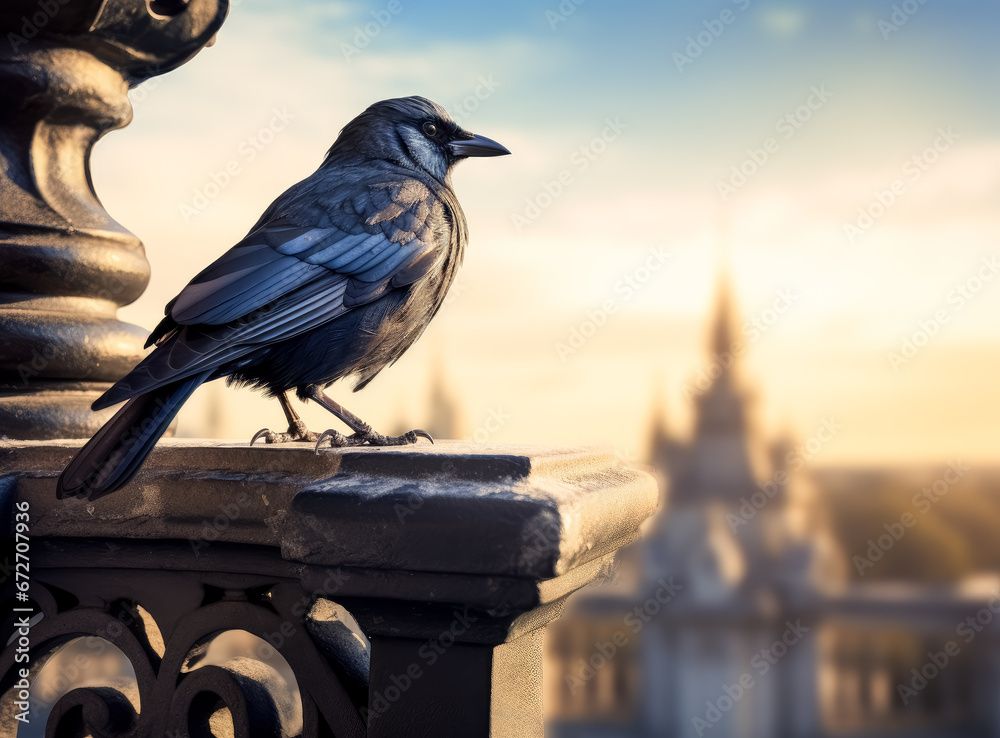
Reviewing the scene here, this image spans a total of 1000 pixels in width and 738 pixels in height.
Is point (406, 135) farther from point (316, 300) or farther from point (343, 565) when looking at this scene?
point (343, 565)

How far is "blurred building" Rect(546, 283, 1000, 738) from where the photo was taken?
162 ft

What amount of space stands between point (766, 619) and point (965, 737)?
423 inches

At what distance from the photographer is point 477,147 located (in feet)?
9.64

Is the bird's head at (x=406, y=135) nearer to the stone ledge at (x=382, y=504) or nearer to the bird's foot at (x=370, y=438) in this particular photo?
the bird's foot at (x=370, y=438)

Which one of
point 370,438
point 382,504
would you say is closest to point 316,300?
point 370,438

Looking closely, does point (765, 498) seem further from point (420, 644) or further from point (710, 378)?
point (420, 644)

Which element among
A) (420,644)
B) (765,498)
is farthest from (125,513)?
(765,498)

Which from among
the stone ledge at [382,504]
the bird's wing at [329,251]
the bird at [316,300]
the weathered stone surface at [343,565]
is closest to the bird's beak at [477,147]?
the bird at [316,300]

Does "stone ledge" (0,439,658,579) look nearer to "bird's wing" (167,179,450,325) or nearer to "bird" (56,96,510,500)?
"bird" (56,96,510,500)

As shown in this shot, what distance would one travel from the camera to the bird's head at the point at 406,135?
110 inches

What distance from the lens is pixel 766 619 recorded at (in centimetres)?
5288

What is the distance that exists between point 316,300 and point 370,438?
34 cm

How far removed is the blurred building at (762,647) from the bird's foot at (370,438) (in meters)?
46.1

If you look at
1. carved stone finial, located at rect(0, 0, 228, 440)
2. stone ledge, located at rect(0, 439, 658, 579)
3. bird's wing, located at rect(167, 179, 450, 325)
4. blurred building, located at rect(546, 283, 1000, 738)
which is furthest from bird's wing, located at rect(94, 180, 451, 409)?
blurred building, located at rect(546, 283, 1000, 738)
